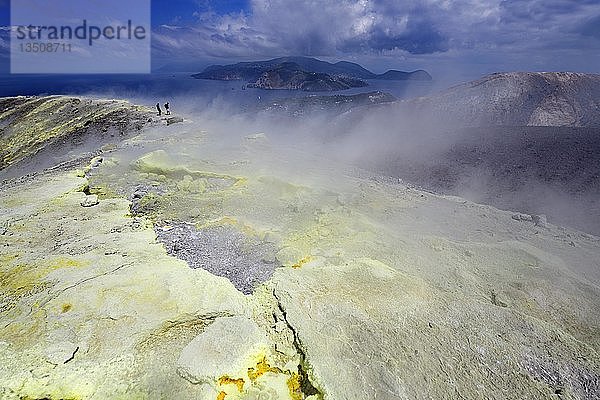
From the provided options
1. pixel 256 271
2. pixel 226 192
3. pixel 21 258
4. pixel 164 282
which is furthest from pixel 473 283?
pixel 21 258

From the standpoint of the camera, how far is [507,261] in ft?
27.3

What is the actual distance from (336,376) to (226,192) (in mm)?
8697

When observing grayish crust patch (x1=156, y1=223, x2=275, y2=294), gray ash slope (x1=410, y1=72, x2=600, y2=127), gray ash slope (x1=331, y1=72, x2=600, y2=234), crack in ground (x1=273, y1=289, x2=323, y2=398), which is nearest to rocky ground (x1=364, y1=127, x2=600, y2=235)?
gray ash slope (x1=331, y1=72, x2=600, y2=234)

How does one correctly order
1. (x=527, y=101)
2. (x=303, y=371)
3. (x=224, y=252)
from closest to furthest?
1. (x=303, y=371)
2. (x=224, y=252)
3. (x=527, y=101)

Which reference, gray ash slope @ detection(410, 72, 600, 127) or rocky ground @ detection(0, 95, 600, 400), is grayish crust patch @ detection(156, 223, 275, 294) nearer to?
rocky ground @ detection(0, 95, 600, 400)

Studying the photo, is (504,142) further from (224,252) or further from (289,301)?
(289,301)

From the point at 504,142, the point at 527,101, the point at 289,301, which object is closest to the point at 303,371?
the point at 289,301

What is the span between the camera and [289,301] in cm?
680

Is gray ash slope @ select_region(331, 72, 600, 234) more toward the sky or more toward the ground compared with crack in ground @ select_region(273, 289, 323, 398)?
more toward the sky

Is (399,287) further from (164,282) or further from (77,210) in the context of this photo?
(77,210)

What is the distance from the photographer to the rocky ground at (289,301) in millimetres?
5188

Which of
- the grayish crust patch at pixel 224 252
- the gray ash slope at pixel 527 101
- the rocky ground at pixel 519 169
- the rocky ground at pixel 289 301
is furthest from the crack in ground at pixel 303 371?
the gray ash slope at pixel 527 101

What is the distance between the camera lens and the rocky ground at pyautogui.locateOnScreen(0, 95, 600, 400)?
5188mm

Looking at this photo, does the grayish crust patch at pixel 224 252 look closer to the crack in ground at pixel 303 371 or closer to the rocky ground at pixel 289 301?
the rocky ground at pixel 289 301
